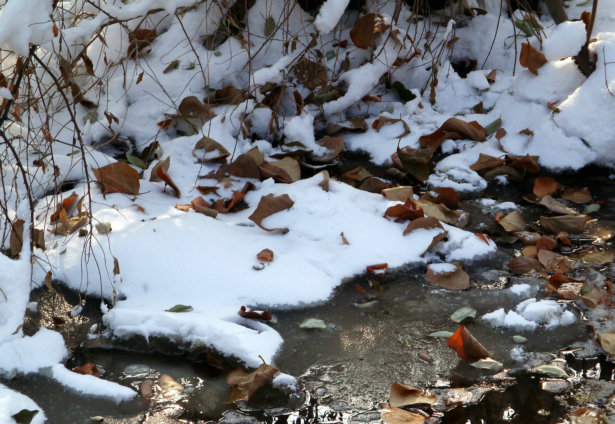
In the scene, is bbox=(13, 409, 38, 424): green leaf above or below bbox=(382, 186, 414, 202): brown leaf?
below

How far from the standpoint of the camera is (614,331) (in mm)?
1848

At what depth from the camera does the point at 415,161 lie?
9.05 feet

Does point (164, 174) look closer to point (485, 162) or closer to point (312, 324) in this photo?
point (312, 324)

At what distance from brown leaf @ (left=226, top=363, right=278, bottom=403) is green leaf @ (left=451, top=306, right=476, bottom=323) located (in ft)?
1.77

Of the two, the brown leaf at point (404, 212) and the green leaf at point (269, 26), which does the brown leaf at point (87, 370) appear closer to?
the brown leaf at point (404, 212)

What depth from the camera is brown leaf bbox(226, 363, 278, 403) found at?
5.45ft

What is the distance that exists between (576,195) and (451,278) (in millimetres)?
764

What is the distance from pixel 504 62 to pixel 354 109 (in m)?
0.76

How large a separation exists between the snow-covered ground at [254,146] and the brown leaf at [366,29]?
4cm

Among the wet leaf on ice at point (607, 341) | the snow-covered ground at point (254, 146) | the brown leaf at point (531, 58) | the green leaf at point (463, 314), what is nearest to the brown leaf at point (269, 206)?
the snow-covered ground at point (254, 146)

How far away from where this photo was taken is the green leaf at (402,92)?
125 inches

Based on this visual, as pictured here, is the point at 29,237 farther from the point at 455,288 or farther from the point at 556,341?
the point at 556,341

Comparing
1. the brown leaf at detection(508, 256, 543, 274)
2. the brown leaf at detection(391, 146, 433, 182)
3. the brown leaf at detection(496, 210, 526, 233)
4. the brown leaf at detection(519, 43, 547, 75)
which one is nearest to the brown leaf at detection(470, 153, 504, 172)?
the brown leaf at detection(391, 146, 433, 182)

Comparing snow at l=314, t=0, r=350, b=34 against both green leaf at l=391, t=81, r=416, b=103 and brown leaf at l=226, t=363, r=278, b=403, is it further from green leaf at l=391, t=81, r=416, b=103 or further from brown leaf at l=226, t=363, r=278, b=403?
brown leaf at l=226, t=363, r=278, b=403
